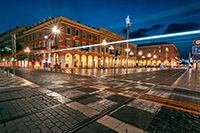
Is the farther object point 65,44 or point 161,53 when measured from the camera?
point 161,53

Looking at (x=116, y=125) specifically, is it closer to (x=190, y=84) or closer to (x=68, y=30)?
(x=190, y=84)

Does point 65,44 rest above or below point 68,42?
below

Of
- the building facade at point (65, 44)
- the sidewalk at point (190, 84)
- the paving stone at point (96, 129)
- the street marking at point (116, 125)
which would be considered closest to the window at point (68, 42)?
the building facade at point (65, 44)

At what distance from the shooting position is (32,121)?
2627mm

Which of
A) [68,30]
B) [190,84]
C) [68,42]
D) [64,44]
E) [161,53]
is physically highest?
[68,30]

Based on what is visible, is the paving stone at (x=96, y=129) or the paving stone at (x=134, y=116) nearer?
the paving stone at (x=96, y=129)

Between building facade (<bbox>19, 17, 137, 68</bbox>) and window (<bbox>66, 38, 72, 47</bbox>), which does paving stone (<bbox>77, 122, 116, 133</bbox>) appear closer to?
building facade (<bbox>19, 17, 137, 68</bbox>)

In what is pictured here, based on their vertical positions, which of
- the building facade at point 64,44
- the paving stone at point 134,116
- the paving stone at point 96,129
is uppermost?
the building facade at point 64,44

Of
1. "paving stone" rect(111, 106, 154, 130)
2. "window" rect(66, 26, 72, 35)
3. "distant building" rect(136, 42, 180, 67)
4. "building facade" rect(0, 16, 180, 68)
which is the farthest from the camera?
"distant building" rect(136, 42, 180, 67)

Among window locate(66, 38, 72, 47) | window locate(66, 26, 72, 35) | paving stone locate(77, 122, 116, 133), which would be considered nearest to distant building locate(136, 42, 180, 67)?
window locate(66, 38, 72, 47)

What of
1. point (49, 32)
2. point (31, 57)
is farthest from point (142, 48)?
point (31, 57)

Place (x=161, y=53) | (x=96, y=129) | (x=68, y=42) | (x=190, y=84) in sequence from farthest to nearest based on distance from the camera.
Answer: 1. (x=161, y=53)
2. (x=68, y=42)
3. (x=190, y=84)
4. (x=96, y=129)

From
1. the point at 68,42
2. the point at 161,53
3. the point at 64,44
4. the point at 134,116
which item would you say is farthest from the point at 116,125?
the point at 161,53

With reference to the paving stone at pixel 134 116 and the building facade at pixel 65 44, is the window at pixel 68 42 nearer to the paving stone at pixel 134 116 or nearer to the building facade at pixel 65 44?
the building facade at pixel 65 44
